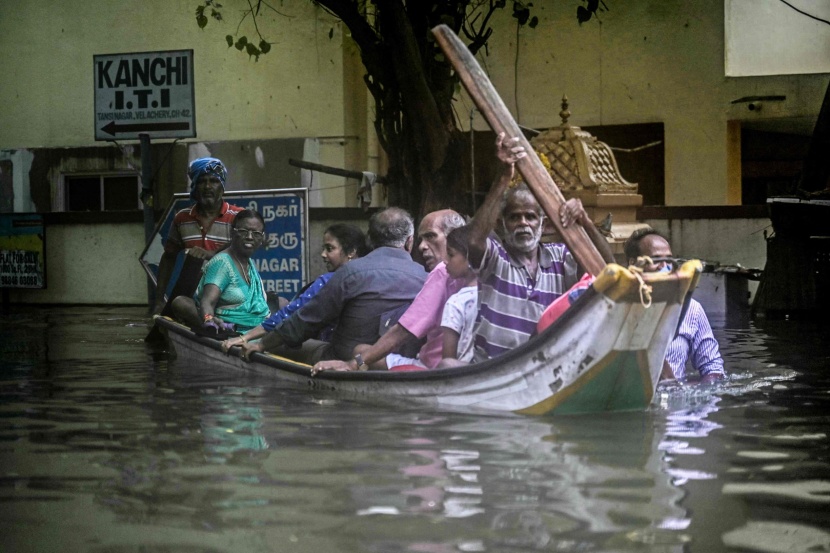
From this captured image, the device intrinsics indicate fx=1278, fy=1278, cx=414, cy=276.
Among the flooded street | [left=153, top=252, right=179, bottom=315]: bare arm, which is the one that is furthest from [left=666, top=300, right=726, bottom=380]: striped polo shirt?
[left=153, top=252, right=179, bottom=315]: bare arm

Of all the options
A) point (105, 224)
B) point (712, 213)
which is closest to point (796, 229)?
point (712, 213)

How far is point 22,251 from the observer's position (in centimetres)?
1900

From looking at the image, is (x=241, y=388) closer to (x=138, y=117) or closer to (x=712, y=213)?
(x=138, y=117)

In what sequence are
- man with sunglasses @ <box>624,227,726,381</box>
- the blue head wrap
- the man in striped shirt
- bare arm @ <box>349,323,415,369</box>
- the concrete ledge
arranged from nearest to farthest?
the man in striped shirt → bare arm @ <box>349,323,415,369</box> → man with sunglasses @ <box>624,227,726,381</box> → the blue head wrap → the concrete ledge

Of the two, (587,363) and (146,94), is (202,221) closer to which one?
(146,94)

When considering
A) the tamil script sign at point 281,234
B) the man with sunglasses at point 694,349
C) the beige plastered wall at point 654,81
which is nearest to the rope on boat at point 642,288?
the man with sunglasses at point 694,349

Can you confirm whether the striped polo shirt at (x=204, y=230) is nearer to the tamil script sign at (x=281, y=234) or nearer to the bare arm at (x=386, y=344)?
the tamil script sign at (x=281, y=234)

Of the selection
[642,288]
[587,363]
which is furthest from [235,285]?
[642,288]

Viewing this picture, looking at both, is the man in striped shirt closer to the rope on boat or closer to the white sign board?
the rope on boat

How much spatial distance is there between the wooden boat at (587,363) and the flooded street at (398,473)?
0.12 m

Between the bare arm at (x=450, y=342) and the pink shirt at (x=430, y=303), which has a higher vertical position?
the pink shirt at (x=430, y=303)

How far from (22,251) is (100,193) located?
1.49 metres

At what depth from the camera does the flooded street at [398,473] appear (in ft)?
14.6

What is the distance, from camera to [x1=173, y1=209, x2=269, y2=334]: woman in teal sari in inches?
390
